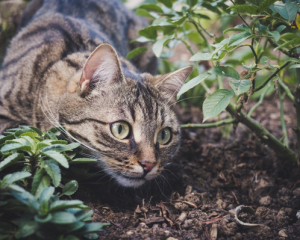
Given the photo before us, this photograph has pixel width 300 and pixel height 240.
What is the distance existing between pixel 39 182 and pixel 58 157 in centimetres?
18

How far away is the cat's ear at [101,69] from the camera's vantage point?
2.08 metres

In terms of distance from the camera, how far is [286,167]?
2.75 meters

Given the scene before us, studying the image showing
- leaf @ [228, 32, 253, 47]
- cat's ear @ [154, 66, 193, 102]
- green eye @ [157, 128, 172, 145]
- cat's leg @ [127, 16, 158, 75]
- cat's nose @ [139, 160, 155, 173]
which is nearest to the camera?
leaf @ [228, 32, 253, 47]

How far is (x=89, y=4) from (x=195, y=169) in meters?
2.54

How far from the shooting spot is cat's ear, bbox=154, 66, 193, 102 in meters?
2.44

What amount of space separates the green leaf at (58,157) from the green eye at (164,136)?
2.79ft

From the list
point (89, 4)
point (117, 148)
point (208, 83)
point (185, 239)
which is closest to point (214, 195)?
point (185, 239)

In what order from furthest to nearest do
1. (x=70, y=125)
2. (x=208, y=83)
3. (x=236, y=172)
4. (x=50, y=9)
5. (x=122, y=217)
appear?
(x=208, y=83)
(x=50, y=9)
(x=236, y=172)
(x=70, y=125)
(x=122, y=217)

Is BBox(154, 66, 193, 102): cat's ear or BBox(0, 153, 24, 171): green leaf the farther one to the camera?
BBox(154, 66, 193, 102): cat's ear

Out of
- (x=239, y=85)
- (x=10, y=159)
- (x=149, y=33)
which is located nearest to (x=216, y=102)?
(x=239, y=85)

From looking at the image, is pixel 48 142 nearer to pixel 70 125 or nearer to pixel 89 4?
pixel 70 125

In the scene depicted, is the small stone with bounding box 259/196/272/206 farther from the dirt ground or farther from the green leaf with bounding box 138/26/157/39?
the green leaf with bounding box 138/26/157/39

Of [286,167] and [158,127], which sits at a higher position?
[158,127]

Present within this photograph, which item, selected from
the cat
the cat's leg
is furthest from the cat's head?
the cat's leg
